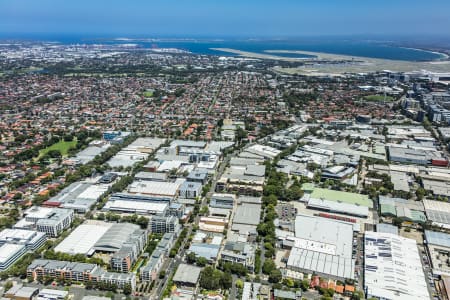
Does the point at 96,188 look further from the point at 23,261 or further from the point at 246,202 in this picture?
the point at 246,202

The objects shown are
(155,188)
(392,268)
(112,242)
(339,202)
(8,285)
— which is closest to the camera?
(8,285)

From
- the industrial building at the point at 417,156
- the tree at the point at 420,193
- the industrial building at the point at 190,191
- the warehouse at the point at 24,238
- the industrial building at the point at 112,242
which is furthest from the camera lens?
the industrial building at the point at 417,156

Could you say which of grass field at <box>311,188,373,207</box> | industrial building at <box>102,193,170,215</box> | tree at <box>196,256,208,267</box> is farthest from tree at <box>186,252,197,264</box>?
grass field at <box>311,188,373,207</box>

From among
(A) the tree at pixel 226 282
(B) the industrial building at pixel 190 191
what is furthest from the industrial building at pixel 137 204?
(A) the tree at pixel 226 282

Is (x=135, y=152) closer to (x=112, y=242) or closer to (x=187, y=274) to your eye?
(x=112, y=242)

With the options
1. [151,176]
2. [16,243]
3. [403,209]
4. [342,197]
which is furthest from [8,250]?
[403,209]

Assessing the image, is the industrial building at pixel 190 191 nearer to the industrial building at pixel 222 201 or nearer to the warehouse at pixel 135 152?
the industrial building at pixel 222 201

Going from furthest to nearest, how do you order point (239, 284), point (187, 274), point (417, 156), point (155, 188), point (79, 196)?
1. point (417, 156)
2. point (155, 188)
3. point (79, 196)
4. point (187, 274)
5. point (239, 284)
